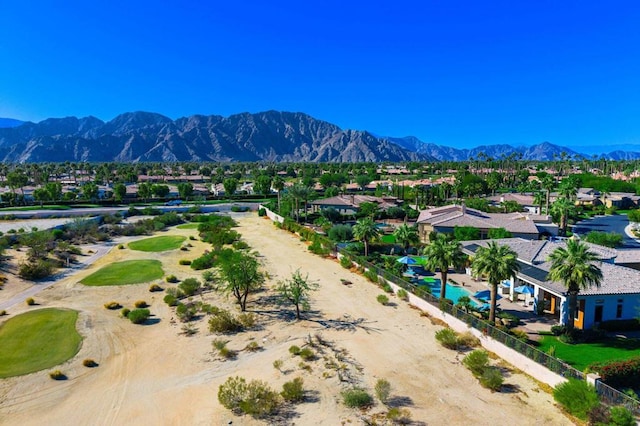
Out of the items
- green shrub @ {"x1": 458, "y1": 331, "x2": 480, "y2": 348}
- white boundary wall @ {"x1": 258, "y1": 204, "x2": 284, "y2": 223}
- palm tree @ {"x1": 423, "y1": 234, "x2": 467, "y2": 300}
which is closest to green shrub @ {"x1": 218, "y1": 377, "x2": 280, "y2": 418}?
green shrub @ {"x1": 458, "y1": 331, "x2": 480, "y2": 348}

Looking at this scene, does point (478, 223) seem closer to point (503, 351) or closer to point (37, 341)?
point (503, 351)

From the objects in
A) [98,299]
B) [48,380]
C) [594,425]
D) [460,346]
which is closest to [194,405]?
[48,380]


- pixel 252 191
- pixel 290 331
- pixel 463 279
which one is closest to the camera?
pixel 290 331

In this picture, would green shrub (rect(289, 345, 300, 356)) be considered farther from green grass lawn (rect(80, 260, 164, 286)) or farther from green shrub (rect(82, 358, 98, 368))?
green grass lawn (rect(80, 260, 164, 286))

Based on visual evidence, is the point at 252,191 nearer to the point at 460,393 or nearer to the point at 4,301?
the point at 4,301

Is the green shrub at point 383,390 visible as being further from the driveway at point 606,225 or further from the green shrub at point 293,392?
the driveway at point 606,225

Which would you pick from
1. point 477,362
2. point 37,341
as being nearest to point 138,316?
point 37,341

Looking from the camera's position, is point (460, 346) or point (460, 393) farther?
point (460, 346)
